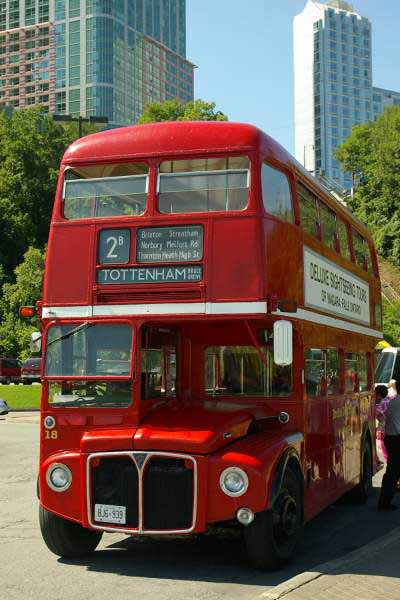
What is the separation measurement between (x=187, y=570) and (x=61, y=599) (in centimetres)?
149

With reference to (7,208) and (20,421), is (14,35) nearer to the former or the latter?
(7,208)

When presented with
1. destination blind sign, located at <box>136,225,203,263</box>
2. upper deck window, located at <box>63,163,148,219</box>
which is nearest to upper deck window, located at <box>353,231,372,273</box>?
upper deck window, located at <box>63,163,148,219</box>

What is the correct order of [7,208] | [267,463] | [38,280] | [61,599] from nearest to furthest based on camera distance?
[61,599]
[267,463]
[38,280]
[7,208]

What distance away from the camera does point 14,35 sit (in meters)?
158

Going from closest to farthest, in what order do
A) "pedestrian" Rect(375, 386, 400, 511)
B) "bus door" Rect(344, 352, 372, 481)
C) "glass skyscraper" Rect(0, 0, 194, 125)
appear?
"pedestrian" Rect(375, 386, 400, 511), "bus door" Rect(344, 352, 372, 481), "glass skyscraper" Rect(0, 0, 194, 125)

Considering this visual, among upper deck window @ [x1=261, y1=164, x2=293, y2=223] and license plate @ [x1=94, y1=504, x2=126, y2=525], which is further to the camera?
upper deck window @ [x1=261, y1=164, x2=293, y2=223]

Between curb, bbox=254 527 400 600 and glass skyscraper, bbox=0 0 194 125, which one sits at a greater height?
glass skyscraper, bbox=0 0 194 125

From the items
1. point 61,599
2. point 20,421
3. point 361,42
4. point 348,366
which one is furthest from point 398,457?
point 361,42

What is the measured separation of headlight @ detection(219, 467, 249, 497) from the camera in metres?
7.64

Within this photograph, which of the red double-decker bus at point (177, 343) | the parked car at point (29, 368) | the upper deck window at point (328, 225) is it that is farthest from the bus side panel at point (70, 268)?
the parked car at point (29, 368)

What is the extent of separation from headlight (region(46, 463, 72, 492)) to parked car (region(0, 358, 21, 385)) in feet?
149

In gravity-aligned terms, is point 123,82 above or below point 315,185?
above

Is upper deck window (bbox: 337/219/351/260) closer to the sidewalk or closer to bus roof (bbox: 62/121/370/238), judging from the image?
bus roof (bbox: 62/121/370/238)

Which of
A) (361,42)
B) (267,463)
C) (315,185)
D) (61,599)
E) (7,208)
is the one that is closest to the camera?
(61,599)
